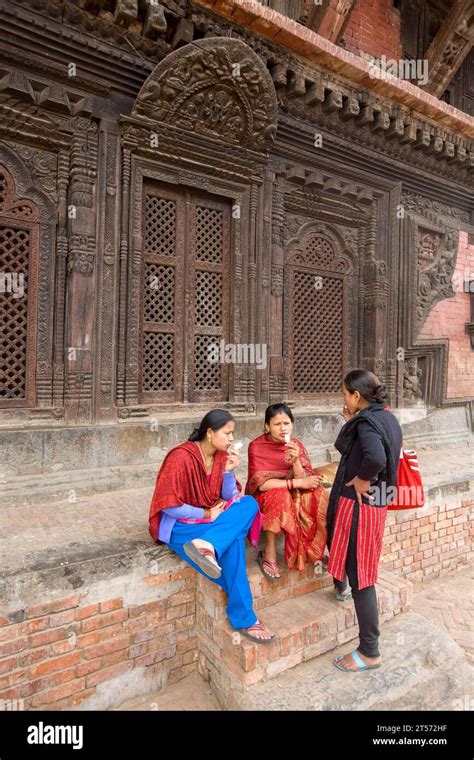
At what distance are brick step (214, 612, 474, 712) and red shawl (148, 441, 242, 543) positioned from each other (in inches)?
45.1

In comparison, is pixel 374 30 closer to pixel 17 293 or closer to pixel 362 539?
pixel 17 293

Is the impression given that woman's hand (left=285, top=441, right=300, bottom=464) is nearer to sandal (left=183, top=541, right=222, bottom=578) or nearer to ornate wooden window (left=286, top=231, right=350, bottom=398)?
sandal (left=183, top=541, right=222, bottom=578)

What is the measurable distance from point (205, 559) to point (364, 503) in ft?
3.41

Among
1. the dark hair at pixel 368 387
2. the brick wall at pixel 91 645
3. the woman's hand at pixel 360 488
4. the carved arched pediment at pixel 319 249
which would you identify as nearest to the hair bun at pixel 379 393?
the dark hair at pixel 368 387

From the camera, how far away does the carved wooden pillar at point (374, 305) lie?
6922mm

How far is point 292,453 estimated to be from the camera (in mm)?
3119

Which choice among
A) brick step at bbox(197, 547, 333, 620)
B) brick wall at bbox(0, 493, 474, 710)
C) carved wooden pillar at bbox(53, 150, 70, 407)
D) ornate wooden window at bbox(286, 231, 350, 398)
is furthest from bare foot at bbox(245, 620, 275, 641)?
ornate wooden window at bbox(286, 231, 350, 398)

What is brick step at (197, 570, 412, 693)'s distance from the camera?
2623 mm

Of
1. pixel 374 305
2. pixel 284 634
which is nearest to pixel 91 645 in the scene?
pixel 284 634

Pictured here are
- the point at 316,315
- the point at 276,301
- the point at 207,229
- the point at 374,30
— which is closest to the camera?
the point at 207,229

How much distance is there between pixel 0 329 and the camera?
4.36m

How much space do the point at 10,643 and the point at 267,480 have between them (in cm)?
187

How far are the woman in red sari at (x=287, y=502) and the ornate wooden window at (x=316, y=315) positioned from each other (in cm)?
317
